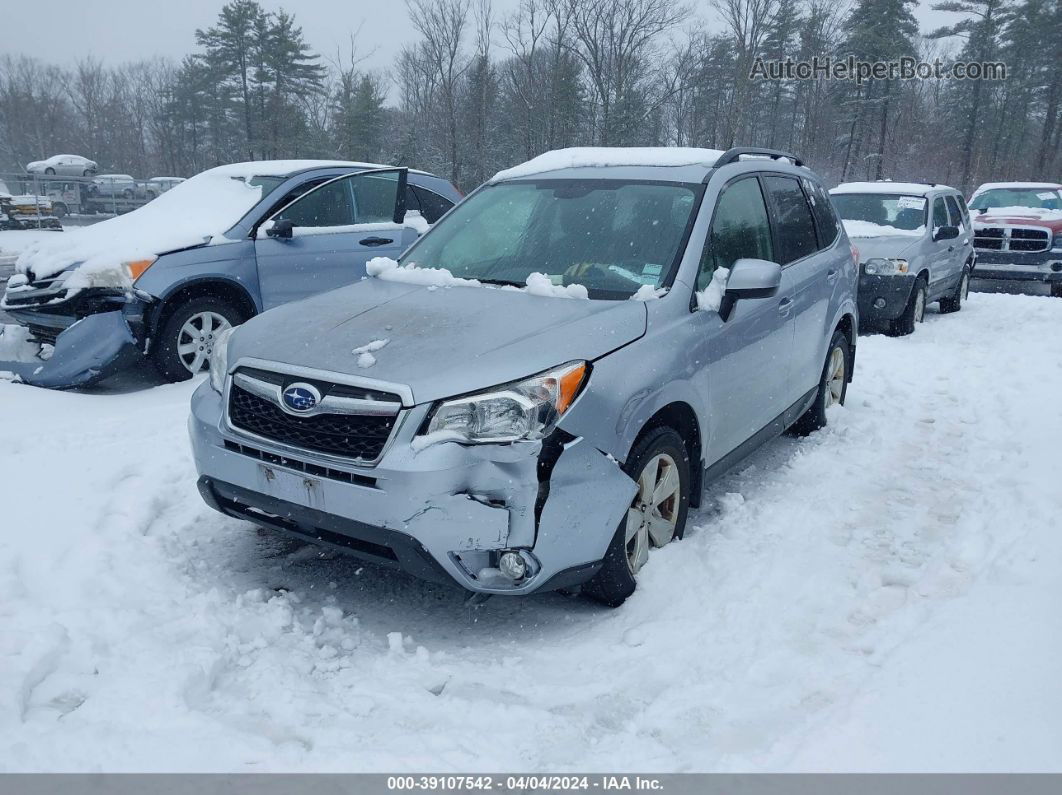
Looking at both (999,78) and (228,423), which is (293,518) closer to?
(228,423)

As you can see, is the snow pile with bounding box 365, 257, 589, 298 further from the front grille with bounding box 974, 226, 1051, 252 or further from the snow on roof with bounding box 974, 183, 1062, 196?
the snow on roof with bounding box 974, 183, 1062, 196

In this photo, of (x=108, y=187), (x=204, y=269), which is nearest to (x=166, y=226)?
(x=204, y=269)

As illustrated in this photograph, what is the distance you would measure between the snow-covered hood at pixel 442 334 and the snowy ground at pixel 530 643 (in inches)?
41.6

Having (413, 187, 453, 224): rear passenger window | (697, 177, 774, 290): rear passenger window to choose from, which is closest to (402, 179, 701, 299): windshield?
(697, 177, 774, 290): rear passenger window

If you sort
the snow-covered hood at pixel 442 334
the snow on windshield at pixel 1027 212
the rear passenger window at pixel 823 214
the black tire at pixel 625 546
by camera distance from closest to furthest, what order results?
the snow-covered hood at pixel 442 334 → the black tire at pixel 625 546 → the rear passenger window at pixel 823 214 → the snow on windshield at pixel 1027 212

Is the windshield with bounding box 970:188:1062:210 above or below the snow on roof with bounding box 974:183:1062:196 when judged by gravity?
below

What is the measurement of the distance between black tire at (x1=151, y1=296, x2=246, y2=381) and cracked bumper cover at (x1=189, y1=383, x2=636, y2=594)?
3.66 metres

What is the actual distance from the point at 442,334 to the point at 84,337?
13.6 feet

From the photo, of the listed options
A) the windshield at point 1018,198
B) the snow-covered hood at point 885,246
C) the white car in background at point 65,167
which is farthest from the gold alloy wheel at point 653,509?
the white car in background at point 65,167

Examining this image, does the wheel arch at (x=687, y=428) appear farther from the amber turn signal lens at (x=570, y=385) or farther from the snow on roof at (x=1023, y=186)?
the snow on roof at (x=1023, y=186)

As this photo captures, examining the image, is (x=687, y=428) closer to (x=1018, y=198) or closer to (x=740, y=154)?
(x=740, y=154)

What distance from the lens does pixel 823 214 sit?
19.1ft

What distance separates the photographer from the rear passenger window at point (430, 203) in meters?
8.60

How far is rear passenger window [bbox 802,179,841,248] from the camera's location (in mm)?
5633
